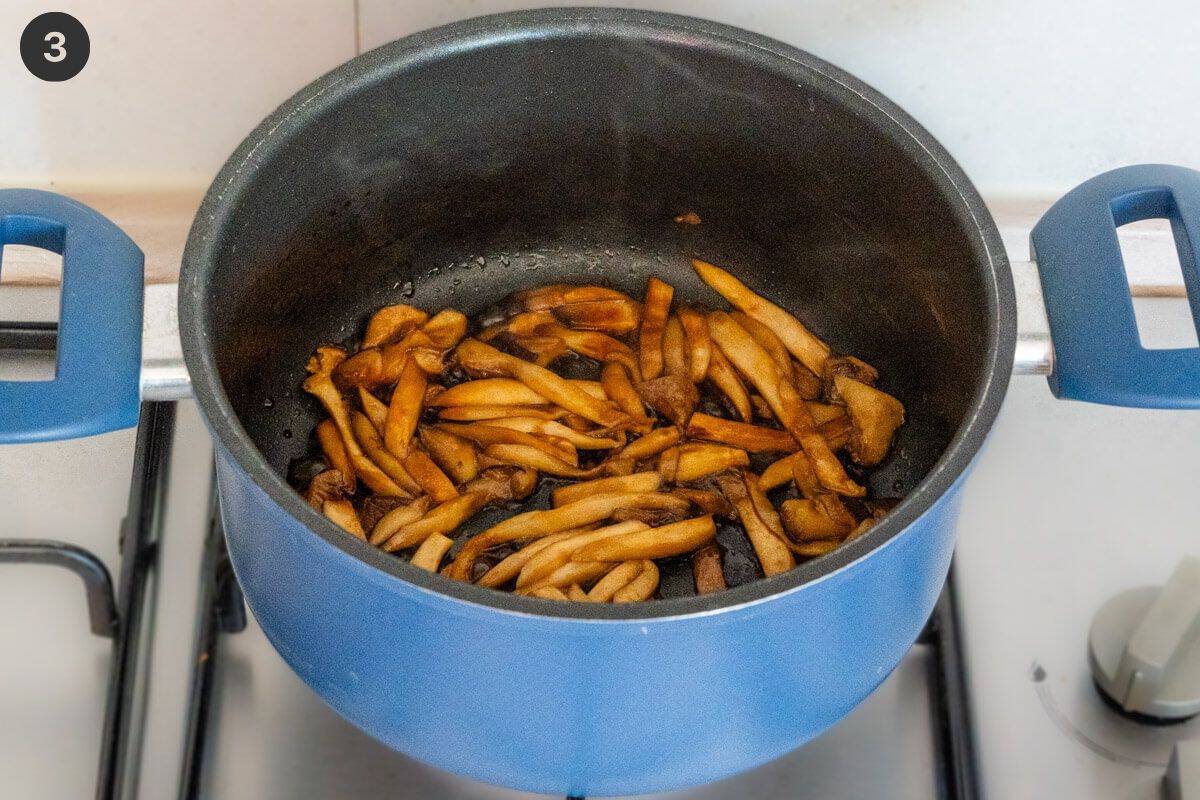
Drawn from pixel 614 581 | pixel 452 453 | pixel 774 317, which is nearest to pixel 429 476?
pixel 452 453

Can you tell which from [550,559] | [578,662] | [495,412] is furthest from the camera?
[495,412]

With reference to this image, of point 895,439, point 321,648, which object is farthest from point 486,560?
point 895,439

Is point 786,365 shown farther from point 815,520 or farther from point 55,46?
point 55,46

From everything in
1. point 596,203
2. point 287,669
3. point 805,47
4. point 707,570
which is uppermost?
point 805,47

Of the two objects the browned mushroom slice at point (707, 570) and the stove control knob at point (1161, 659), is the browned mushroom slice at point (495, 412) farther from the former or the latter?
the stove control knob at point (1161, 659)

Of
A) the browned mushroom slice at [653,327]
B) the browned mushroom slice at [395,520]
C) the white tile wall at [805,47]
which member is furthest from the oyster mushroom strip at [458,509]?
the white tile wall at [805,47]

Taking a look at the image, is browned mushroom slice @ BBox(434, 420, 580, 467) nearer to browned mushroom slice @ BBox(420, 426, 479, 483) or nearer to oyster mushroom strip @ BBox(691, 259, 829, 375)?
browned mushroom slice @ BBox(420, 426, 479, 483)
